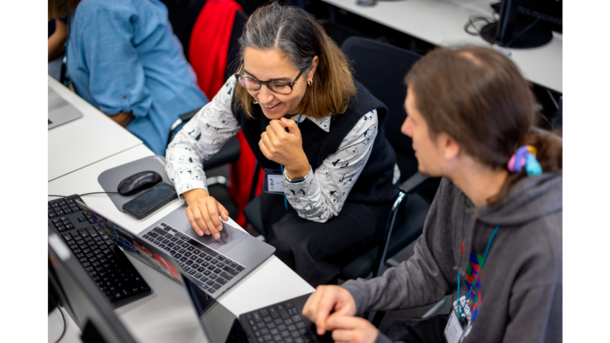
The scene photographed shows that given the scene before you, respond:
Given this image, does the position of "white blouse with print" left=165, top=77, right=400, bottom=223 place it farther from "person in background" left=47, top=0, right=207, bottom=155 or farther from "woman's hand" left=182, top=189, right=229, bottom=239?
"person in background" left=47, top=0, right=207, bottom=155

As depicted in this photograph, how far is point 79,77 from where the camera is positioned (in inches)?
76.4

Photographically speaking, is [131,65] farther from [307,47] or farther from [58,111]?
[307,47]

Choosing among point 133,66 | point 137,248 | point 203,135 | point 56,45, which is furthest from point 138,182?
point 56,45

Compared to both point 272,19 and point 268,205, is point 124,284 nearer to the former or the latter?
point 268,205

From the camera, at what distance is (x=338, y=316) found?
2.99 feet

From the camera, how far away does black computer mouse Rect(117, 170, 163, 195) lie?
136cm

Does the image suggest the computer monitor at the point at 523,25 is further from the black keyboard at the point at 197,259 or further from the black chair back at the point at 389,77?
the black keyboard at the point at 197,259

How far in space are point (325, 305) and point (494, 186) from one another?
42cm

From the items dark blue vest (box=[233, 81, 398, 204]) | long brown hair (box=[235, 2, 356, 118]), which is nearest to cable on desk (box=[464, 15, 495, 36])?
dark blue vest (box=[233, 81, 398, 204])

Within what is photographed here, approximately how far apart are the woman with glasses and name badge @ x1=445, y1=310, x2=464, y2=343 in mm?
411

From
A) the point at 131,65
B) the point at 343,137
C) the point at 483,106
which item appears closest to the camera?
the point at 483,106

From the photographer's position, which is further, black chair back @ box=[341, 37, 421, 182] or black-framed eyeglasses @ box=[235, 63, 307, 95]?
black chair back @ box=[341, 37, 421, 182]

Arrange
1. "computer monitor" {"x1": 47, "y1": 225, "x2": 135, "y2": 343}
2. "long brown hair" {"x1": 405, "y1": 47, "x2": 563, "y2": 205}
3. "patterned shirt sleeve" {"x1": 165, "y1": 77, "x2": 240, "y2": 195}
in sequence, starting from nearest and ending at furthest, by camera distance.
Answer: "computer monitor" {"x1": 47, "y1": 225, "x2": 135, "y2": 343} < "long brown hair" {"x1": 405, "y1": 47, "x2": 563, "y2": 205} < "patterned shirt sleeve" {"x1": 165, "y1": 77, "x2": 240, "y2": 195}
